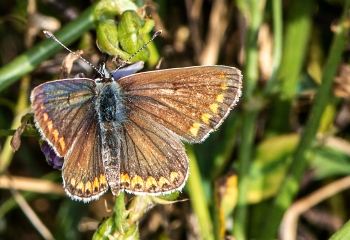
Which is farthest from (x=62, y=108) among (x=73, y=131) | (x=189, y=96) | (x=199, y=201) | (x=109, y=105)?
(x=199, y=201)

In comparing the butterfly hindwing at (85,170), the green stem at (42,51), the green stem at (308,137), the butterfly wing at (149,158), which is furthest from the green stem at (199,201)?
the green stem at (42,51)

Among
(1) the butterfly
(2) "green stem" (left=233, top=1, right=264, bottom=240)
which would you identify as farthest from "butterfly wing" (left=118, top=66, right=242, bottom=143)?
(2) "green stem" (left=233, top=1, right=264, bottom=240)

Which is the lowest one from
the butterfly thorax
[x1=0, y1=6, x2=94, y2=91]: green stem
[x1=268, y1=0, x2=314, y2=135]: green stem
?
[x1=268, y1=0, x2=314, y2=135]: green stem

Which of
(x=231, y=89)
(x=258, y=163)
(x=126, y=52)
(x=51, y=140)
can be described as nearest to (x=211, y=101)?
(x=231, y=89)

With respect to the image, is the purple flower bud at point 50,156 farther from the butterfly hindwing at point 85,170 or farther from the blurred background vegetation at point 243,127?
the blurred background vegetation at point 243,127

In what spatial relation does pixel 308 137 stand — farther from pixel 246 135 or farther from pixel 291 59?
pixel 291 59

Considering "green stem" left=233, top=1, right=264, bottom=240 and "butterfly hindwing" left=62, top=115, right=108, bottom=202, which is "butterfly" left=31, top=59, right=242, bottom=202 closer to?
"butterfly hindwing" left=62, top=115, right=108, bottom=202

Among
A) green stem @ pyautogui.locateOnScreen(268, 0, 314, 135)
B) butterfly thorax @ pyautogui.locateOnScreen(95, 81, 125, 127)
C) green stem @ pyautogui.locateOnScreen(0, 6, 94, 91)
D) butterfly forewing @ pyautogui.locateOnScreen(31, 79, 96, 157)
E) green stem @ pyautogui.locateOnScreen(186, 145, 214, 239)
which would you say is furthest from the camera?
green stem @ pyautogui.locateOnScreen(268, 0, 314, 135)
